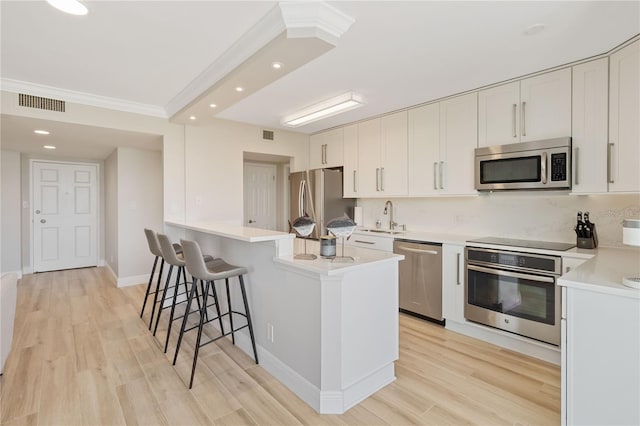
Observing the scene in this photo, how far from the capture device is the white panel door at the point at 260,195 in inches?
216

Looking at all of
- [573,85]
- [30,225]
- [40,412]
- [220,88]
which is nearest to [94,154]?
[30,225]

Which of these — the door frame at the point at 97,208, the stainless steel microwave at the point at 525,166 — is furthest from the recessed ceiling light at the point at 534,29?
the door frame at the point at 97,208

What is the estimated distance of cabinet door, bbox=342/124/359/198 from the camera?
4422 millimetres

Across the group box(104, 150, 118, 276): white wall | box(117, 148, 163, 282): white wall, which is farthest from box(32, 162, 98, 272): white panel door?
box(117, 148, 163, 282): white wall

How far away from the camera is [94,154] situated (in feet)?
17.9

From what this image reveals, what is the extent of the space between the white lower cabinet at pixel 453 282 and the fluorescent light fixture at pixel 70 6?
3.37 m

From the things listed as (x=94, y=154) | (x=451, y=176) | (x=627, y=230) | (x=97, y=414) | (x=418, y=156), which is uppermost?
(x=94, y=154)

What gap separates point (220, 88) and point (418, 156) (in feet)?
7.43

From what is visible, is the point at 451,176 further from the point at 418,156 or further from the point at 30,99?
the point at 30,99

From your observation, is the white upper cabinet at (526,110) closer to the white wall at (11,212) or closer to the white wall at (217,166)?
the white wall at (217,166)

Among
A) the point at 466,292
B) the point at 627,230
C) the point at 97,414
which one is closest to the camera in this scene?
the point at 627,230

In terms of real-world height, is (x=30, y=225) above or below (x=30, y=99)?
below

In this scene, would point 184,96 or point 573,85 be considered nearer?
point 573,85

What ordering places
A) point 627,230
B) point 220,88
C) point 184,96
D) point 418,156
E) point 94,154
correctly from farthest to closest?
point 94,154 → point 418,156 → point 184,96 → point 220,88 → point 627,230
